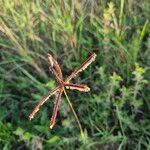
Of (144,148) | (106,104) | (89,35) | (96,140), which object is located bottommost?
(144,148)

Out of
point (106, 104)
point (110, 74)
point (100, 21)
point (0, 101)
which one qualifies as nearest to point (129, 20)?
point (100, 21)

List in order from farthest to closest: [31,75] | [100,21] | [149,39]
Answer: [31,75] → [100,21] → [149,39]

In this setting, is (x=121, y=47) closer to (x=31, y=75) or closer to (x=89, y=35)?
(x=89, y=35)

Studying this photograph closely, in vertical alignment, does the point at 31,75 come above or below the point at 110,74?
above

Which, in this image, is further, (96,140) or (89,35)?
(89,35)

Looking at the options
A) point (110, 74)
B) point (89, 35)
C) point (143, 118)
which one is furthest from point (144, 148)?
point (89, 35)

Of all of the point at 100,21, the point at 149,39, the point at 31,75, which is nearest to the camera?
the point at 149,39
